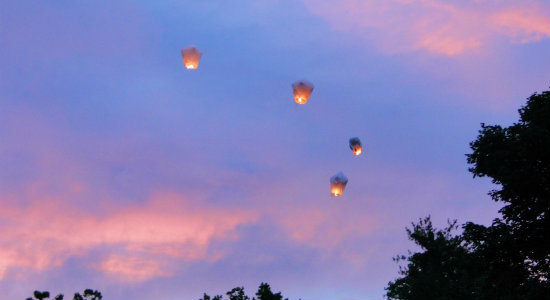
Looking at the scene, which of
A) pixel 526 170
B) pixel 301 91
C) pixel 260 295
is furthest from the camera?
pixel 260 295

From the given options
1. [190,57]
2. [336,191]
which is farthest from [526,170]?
[190,57]

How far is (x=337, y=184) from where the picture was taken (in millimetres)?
29609

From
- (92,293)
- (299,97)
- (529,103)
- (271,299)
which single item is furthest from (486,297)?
(92,293)

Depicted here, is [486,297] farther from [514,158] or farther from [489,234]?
[514,158]

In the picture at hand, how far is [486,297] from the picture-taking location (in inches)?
1136

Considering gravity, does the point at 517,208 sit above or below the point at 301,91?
below

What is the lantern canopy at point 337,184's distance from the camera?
29094mm

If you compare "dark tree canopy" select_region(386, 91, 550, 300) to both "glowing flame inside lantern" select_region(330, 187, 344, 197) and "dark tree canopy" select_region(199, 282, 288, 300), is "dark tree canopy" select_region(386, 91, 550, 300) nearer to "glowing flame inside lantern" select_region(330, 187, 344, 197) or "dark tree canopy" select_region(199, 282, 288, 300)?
"glowing flame inside lantern" select_region(330, 187, 344, 197)

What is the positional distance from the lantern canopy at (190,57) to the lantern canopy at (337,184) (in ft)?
29.1

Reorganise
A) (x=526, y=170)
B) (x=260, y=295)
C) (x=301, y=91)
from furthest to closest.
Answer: (x=260, y=295), (x=301, y=91), (x=526, y=170)

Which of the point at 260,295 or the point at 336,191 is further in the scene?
the point at 260,295

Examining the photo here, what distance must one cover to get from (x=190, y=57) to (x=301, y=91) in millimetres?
5578

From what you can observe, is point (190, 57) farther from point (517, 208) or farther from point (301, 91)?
point (517, 208)

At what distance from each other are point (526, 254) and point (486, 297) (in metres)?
3.31
